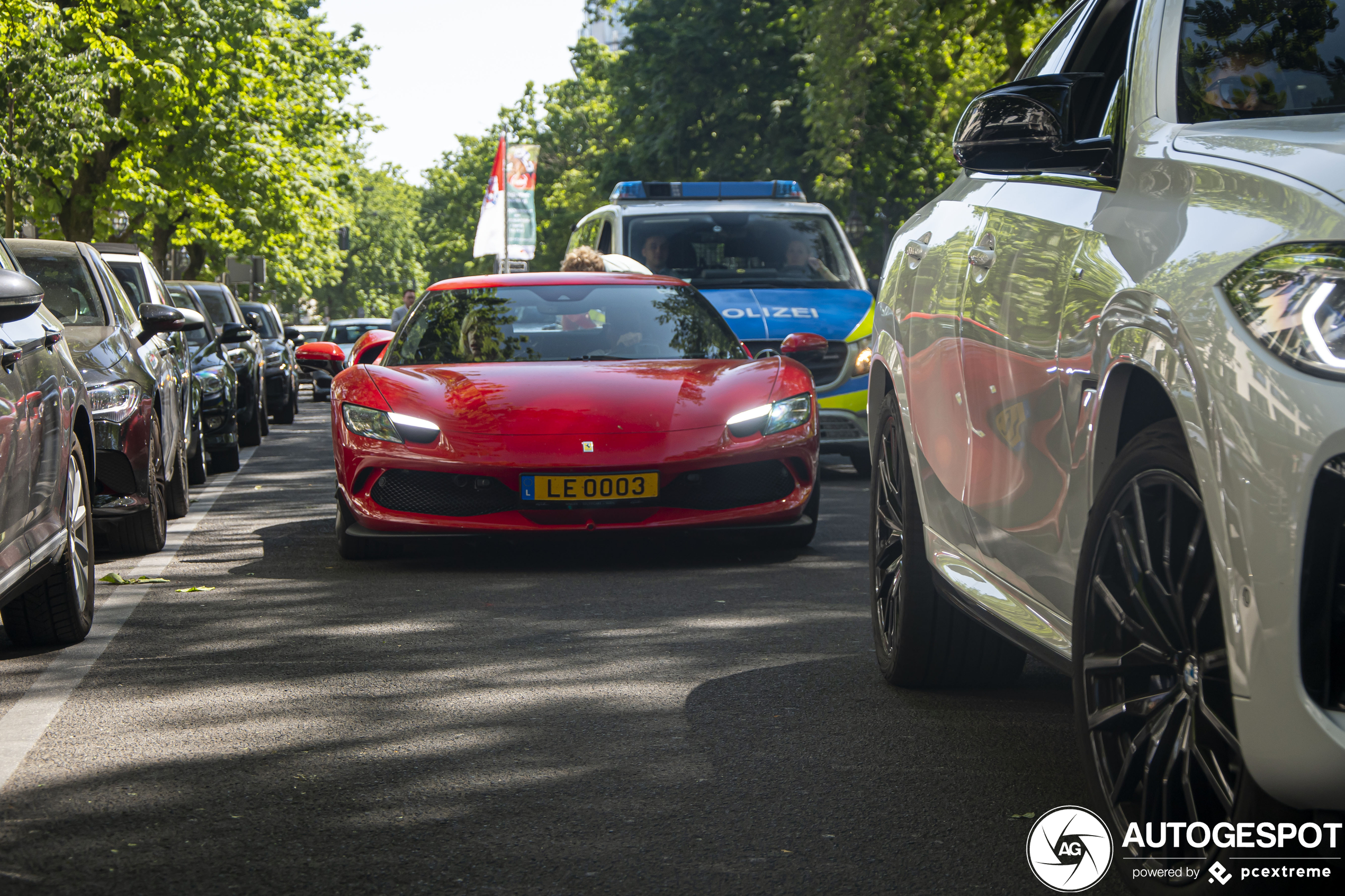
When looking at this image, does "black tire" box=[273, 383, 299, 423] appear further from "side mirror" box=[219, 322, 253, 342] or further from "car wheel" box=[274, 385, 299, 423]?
"side mirror" box=[219, 322, 253, 342]

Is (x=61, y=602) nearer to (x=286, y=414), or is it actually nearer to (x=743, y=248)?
(x=743, y=248)

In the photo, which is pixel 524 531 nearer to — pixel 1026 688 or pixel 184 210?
pixel 1026 688

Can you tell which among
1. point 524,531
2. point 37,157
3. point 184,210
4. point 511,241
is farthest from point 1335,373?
point 184,210

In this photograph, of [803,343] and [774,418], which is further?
[803,343]

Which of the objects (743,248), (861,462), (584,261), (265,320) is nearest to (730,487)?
(584,261)

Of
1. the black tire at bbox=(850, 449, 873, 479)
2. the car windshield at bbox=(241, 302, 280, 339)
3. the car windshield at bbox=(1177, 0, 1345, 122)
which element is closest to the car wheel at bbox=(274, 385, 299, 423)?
the car windshield at bbox=(241, 302, 280, 339)

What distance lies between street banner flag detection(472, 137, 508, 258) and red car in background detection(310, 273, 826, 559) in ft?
76.7

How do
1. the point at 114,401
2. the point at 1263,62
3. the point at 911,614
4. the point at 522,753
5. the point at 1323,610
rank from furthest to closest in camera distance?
1. the point at 114,401
2. the point at 911,614
3. the point at 522,753
4. the point at 1263,62
5. the point at 1323,610

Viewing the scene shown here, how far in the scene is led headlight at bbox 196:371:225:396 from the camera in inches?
548

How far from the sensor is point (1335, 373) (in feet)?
7.95

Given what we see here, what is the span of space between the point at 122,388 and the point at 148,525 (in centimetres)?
70

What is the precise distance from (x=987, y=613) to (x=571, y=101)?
79303mm

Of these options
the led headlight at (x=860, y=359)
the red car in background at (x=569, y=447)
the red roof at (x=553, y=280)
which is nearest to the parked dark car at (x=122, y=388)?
the red car in background at (x=569, y=447)

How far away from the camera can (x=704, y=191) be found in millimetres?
16406
